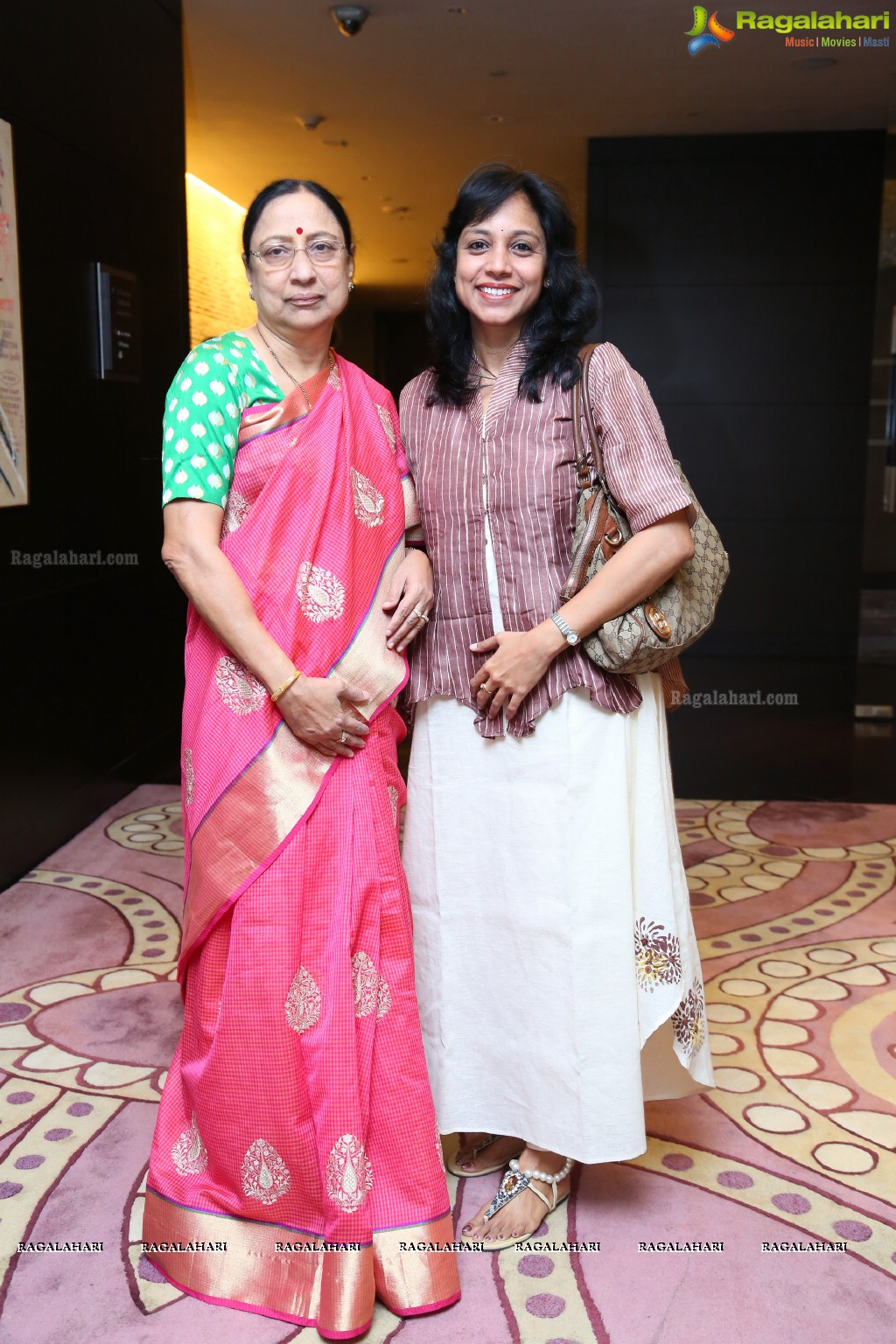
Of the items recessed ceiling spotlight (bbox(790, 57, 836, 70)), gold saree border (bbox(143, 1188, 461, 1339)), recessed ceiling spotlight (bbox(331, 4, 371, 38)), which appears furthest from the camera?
recessed ceiling spotlight (bbox(790, 57, 836, 70))

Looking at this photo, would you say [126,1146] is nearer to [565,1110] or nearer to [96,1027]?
[96,1027]

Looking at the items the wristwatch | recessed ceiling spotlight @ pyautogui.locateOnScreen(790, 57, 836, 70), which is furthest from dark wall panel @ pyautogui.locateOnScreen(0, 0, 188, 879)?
recessed ceiling spotlight @ pyautogui.locateOnScreen(790, 57, 836, 70)

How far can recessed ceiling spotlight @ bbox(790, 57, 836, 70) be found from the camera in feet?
18.3

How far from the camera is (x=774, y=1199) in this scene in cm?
201

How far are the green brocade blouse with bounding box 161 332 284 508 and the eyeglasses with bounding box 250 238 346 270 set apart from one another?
15 centimetres

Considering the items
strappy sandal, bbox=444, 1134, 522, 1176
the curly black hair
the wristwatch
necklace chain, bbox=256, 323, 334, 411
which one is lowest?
strappy sandal, bbox=444, 1134, 522, 1176

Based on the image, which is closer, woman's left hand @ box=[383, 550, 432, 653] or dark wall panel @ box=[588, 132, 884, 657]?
woman's left hand @ box=[383, 550, 432, 653]

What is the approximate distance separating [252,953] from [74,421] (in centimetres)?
285

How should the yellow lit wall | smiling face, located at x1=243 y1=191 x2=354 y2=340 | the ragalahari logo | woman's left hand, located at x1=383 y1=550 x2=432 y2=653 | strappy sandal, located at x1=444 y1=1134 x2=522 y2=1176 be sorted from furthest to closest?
the yellow lit wall, the ragalahari logo, strappy sandal, located at x1=444 y1=1134 x2=522 y2=1176, woman's left hand, located at x1=383 y1=550 x2=432 y2=653, smiling face, located at x1=243 y1=191 x2=354 y2=340

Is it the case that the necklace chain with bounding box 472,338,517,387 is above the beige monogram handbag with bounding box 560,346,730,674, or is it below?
above

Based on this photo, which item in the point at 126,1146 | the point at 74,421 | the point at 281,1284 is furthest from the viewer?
the point at 74,421

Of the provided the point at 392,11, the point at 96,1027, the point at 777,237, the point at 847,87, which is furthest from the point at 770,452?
the point at 96,1027

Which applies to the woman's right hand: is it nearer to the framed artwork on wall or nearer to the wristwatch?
the wristwatch

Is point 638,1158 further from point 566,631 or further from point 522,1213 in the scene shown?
point 566,631
